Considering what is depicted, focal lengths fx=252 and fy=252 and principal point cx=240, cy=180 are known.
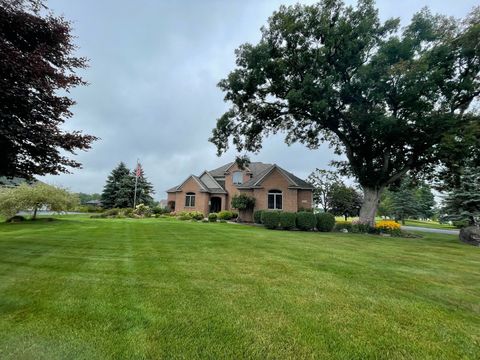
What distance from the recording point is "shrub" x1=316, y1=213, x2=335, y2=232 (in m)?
16.4

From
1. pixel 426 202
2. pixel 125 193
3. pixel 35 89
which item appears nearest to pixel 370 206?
pixel 35 89

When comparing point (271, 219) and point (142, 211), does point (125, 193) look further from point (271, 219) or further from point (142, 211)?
point (271, 219)

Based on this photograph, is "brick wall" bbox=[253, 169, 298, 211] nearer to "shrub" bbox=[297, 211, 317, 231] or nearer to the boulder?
"shrub" bbox=[297, 211, 317, 231]

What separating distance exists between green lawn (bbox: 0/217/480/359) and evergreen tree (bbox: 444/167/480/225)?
17.3 metres

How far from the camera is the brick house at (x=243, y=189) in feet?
76.6

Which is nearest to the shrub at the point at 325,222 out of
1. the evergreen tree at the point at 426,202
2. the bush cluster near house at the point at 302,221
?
the bush cluster near house at the point at 302,221

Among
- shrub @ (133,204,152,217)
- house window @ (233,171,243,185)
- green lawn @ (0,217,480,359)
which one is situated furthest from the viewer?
house window @ (233,171,243,185)

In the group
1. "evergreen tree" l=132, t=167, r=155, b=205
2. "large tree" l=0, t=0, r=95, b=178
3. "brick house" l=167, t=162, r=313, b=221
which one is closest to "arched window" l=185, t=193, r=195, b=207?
"brick house" l=167, t=162, r=313, b=221

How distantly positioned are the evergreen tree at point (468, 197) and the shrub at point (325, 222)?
10.2 metres

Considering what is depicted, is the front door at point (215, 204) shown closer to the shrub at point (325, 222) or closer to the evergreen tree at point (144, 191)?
the evergreen tree at point (144, 191)

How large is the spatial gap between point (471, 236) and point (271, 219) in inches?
A: 442

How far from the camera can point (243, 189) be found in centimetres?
2475

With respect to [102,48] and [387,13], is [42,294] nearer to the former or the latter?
[102,48]

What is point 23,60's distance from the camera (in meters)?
5.59
